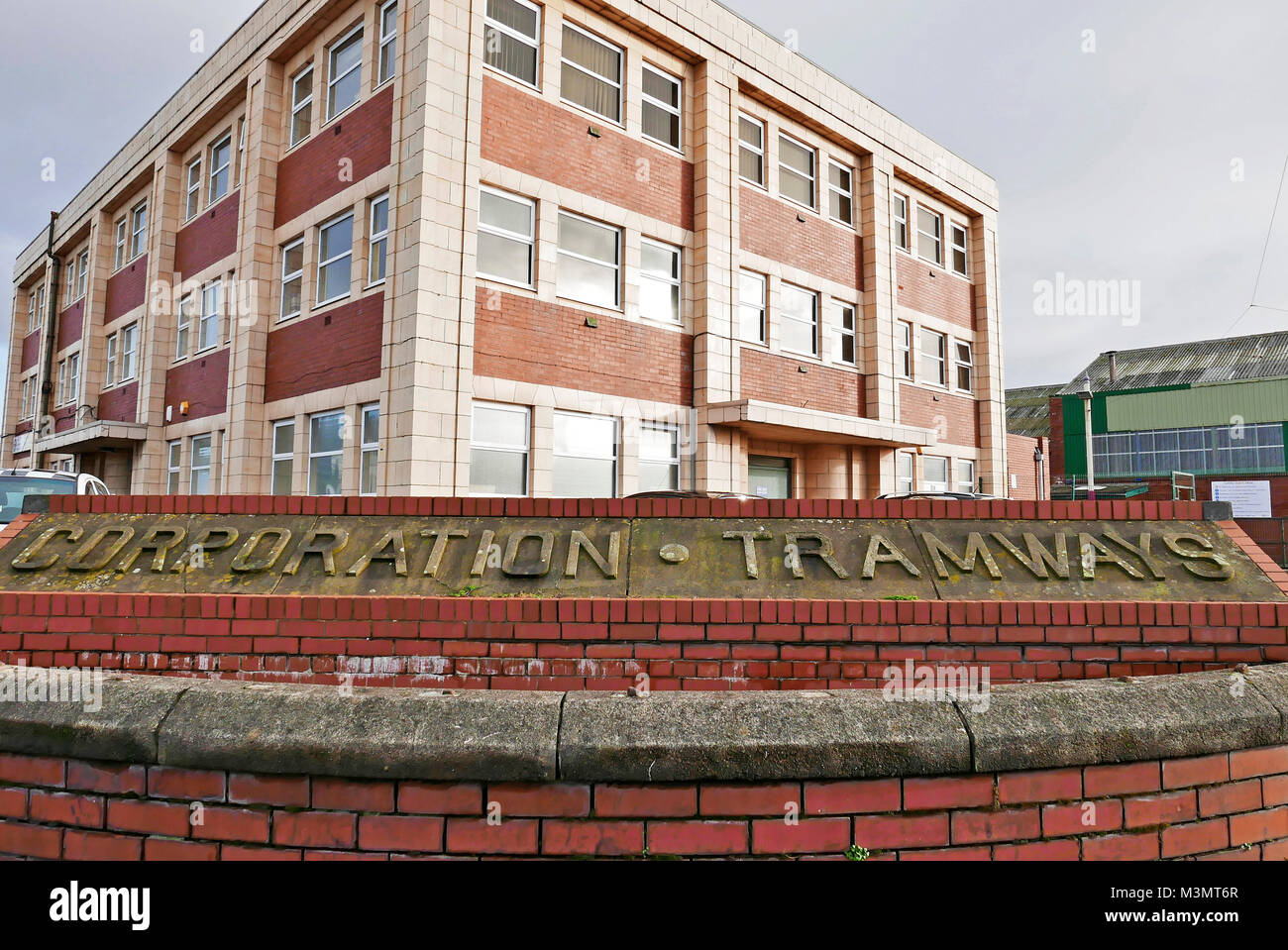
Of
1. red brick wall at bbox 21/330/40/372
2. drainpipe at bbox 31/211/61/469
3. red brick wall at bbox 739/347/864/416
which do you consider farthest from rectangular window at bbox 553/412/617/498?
red brick wall at bbox 21/330/40/372

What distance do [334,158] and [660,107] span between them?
577 centimetres

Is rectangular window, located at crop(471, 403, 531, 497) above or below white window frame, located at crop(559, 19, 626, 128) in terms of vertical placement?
below

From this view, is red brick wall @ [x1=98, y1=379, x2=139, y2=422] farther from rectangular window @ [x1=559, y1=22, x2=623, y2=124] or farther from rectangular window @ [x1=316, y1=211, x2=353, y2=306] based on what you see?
rectangular window @ [x1=559, y1=22, x2=623, y2=124]

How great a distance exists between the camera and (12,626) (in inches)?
135

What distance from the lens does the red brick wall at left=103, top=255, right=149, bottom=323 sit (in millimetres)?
19578

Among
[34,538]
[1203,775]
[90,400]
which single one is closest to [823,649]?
[1203,775]

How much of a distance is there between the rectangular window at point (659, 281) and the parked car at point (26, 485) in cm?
863

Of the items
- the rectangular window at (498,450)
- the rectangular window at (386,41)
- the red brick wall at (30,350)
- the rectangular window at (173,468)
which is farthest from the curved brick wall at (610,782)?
the red brick wall at (30,350)

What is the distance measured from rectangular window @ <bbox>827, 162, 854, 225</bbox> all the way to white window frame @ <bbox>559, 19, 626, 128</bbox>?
587 cm

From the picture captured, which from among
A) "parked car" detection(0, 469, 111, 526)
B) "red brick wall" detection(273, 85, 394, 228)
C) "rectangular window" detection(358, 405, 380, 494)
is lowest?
"parked car" detection(0, 469, 111, 526)

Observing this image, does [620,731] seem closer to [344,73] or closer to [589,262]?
[589,262]

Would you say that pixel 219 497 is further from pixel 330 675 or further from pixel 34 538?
pixel 330 675

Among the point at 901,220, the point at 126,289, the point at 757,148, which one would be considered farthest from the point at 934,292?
the point at 126,289
